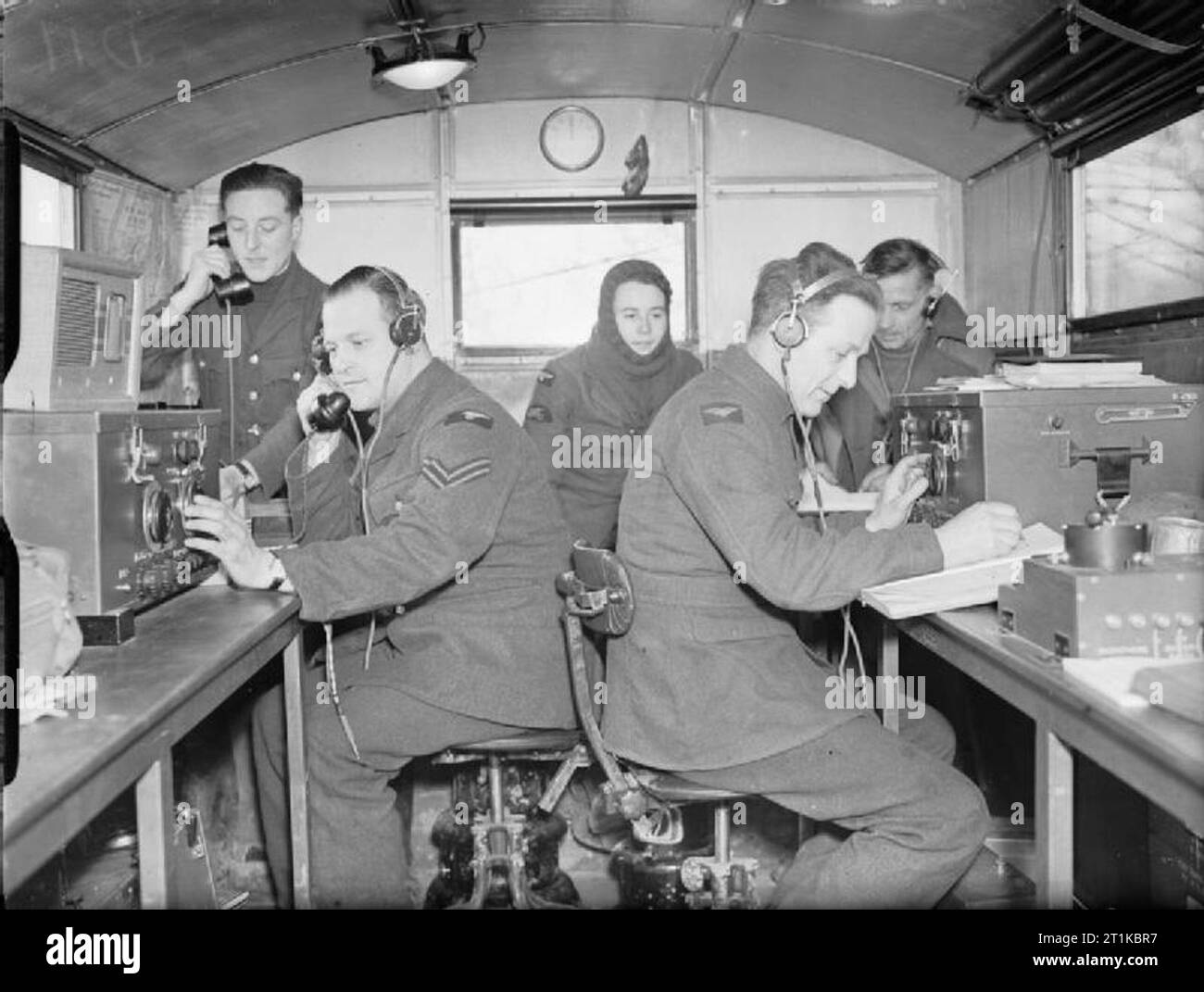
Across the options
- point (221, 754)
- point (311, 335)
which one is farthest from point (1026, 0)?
point (221, 754)

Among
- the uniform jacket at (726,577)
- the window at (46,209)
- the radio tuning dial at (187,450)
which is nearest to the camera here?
the uniform jacket at (726,577)

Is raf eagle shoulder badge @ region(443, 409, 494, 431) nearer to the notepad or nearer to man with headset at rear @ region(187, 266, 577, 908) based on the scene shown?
man with headset at rear @ region(187, 266, 577, 908)

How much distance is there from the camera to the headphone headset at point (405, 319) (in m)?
2.80

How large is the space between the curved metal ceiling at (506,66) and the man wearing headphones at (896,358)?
0.67 meters

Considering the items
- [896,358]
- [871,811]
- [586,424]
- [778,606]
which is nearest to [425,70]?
[586,424]

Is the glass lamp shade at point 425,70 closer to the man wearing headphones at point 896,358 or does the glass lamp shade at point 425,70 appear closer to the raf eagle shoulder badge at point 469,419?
the man wearing headphones at point 896,358

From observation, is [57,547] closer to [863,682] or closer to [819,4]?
[863,682]

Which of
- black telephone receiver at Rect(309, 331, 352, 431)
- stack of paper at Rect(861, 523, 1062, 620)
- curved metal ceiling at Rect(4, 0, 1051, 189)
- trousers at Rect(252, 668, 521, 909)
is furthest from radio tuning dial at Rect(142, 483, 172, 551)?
curved metal ceiling at Rect(4, 0, 1051, 189)

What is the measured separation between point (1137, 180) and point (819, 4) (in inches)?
41.9

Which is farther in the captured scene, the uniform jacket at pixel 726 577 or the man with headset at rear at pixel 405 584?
the man with headset at rear at pixel 405 584

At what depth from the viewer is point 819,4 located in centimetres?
373

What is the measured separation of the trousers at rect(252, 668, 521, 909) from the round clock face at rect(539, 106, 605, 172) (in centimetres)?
297

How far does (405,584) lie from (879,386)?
208cm

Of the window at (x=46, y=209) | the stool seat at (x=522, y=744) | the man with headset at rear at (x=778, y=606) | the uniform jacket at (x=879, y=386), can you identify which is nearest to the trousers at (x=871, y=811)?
the man with headset at rear at (x=778, y=606)
